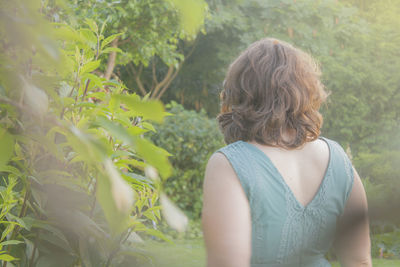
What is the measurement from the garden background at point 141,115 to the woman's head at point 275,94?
27 cm

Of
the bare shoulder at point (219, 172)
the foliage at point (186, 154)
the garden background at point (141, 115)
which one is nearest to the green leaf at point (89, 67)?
the garden background at point (141, 115)

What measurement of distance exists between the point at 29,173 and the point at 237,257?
2.27 ft

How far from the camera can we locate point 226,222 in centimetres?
140

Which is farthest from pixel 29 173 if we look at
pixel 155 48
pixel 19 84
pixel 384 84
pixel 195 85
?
pixel 195 85

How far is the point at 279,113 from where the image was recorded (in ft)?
5.63

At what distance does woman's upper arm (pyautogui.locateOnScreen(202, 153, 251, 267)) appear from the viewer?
4.59 feet

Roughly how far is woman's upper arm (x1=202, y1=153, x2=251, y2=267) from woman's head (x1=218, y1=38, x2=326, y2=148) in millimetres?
313

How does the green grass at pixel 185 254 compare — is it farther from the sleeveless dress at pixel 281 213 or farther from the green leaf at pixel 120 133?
the green leaf at pixel 120 133

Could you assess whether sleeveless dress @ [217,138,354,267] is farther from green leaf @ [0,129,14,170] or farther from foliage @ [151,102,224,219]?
foliage @ [151,102,224,219]

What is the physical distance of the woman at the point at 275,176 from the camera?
1.44 metres

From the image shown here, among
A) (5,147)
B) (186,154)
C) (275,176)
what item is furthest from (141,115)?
(186,154)

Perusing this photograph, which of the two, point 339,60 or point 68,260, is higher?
point 68,260

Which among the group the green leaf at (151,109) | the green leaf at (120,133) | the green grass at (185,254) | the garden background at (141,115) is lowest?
the green grass at (185,254)

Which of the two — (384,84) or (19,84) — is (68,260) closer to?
(19,84)
